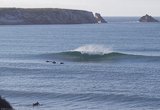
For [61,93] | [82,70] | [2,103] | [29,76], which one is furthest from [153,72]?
[2,103]

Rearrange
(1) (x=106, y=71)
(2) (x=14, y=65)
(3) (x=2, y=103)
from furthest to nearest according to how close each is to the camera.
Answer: (2) (x=14, y=65) → (1) (x=106, y=71) → (3) (x=2, y=103)

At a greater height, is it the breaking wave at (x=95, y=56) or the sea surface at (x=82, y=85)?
the breaking wave at (x=95, y=56)

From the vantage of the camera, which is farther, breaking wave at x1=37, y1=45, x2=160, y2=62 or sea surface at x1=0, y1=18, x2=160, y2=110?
breaking wave at x1=37, y1=45, x2=160, y2=62

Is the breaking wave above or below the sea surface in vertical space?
above

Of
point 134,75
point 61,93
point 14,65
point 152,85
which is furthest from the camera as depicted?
point 14,65

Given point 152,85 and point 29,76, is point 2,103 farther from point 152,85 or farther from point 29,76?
point 29,76

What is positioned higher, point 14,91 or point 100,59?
point 100,59

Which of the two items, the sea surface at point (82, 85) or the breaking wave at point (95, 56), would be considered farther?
the breaking wave at point (95, 56)

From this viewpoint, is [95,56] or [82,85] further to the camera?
[95,56]

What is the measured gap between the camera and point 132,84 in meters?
40.7

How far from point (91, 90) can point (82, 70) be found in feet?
46.7

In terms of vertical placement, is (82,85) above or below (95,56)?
below

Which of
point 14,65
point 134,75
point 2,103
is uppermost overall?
point 14,65

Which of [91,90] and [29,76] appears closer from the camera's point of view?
[91,90]
